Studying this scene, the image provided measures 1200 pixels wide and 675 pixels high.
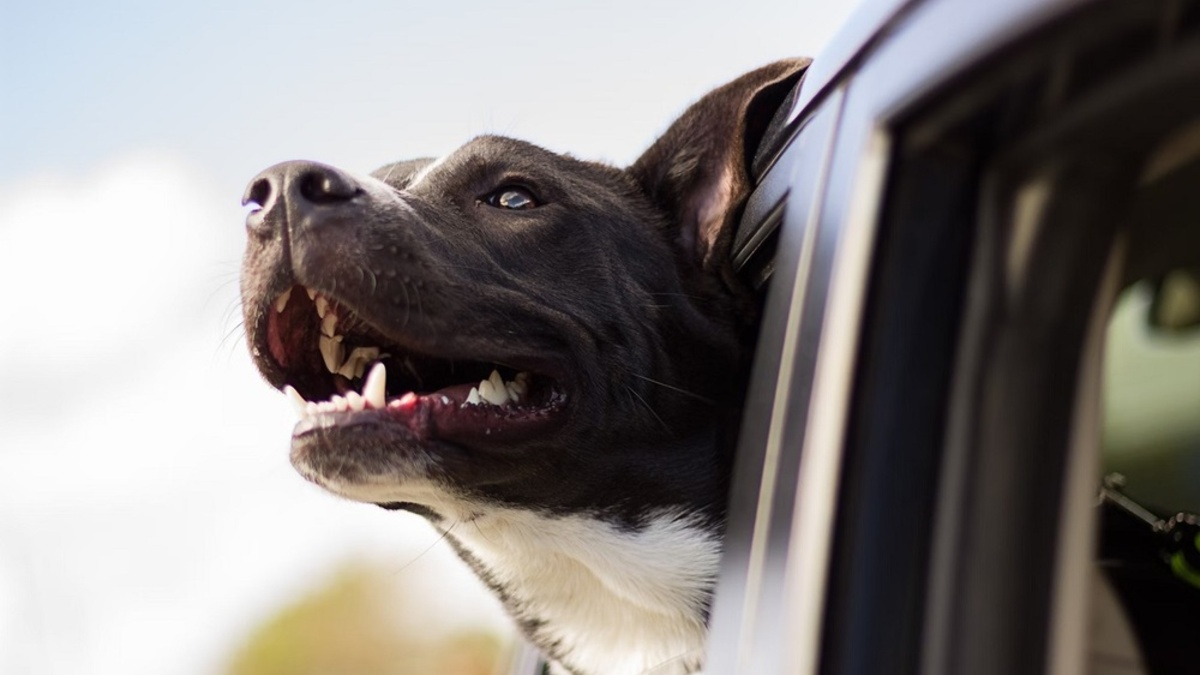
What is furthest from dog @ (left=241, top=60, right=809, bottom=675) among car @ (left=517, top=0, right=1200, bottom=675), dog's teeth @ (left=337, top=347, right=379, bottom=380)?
car @ (left=517, top=0, right=1200, bottom=675)

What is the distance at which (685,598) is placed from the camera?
264 cm

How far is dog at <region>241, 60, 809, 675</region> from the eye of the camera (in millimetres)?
2416

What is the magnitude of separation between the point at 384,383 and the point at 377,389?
0.09ft

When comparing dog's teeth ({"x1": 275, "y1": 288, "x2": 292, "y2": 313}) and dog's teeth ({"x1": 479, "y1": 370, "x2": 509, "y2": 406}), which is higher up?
dog's teeth ({"x1": 275, "y1": 288, "x2": 292, "y2": 313})

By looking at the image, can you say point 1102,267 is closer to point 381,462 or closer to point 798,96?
point 798,96

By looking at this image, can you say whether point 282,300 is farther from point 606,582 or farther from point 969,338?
point 969,338

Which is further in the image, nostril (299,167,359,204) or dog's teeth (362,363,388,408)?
dog's teeth (362,363,388,408)

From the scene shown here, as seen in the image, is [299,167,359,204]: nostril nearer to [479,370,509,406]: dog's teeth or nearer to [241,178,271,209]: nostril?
[241,178,271,209]: nostril

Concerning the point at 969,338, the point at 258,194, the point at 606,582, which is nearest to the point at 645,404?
the point at 606,582

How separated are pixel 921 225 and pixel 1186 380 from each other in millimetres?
725

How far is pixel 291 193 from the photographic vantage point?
2.30 metres

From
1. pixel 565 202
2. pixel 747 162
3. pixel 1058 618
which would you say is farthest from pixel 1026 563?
pixel 565 202

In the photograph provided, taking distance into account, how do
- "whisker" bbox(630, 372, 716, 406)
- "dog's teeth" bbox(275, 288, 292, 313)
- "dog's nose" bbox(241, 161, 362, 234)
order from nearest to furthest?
"dog's nose" bbox(241, 161, 362, 234) < "dog's teeth" bbox(275, 288, 292, 313) < "whisker" bbox(630, 372, 716, 406)

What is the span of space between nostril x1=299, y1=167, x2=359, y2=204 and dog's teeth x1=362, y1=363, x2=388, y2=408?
33 cm
